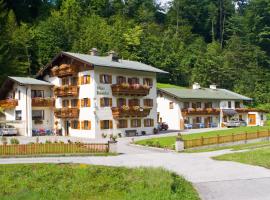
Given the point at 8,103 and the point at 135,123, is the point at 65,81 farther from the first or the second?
the point at 135,123

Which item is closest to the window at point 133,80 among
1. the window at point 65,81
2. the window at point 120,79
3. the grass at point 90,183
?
the window at point 120,79

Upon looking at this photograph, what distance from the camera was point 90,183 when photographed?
21.4 meters

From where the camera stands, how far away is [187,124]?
221 feet

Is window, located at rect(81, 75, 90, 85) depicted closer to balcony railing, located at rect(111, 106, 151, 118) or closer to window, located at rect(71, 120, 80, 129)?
balcony railing, located at rect(111, 106, 151, 118)

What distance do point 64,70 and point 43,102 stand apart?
508cm

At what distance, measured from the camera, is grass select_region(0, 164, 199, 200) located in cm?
1903

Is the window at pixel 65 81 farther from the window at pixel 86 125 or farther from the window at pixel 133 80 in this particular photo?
the window at pixel 133 80

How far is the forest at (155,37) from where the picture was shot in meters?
84.2

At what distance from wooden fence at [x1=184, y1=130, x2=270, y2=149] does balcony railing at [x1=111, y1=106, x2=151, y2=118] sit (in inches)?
639

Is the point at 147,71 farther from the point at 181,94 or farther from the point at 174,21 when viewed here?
the point at 174,21

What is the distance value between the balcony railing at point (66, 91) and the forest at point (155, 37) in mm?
11951

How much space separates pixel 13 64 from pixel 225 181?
173ft

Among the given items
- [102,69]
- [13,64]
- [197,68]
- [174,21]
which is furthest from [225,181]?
[174,21]

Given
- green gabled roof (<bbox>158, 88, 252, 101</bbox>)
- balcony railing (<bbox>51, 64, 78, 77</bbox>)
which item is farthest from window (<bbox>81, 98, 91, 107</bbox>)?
green gabled roof (<bbox>158, 88, 252, 101</bbox>)
